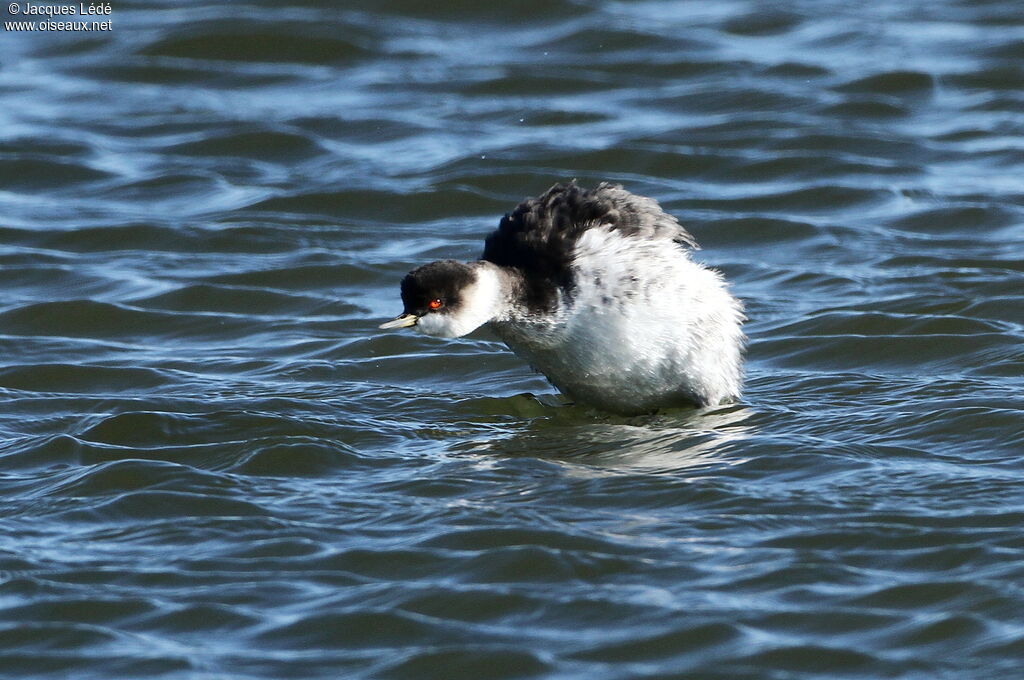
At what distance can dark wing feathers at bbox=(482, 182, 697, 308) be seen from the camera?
923cm

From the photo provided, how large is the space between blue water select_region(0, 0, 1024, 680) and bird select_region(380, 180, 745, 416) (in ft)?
1.15

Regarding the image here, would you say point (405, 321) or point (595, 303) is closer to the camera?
point (595, 303)

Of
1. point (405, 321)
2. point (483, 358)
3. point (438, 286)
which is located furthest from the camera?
point (483, 358)

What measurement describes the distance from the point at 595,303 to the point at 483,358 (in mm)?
2310

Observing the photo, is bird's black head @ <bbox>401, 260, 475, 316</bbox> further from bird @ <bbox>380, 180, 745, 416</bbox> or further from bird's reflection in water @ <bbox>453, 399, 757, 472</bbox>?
bird's reflection in water @ <bbox>453, 399, 757, 472</bbox>

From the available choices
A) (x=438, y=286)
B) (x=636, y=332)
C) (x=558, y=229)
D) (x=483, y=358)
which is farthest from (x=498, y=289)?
(x=483, y=358)

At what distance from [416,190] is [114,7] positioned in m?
7.19

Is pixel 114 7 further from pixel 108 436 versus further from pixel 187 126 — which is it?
pixel 108 436

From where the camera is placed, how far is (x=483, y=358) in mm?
11328

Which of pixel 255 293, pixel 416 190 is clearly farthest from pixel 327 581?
pixel 416 190

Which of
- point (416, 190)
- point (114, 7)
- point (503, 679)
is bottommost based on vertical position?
point (503, 679)

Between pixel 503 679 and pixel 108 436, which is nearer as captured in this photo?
pixel 503 679

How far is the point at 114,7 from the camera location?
2041 centimetres

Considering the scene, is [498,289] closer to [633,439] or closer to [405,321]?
[405,321]
